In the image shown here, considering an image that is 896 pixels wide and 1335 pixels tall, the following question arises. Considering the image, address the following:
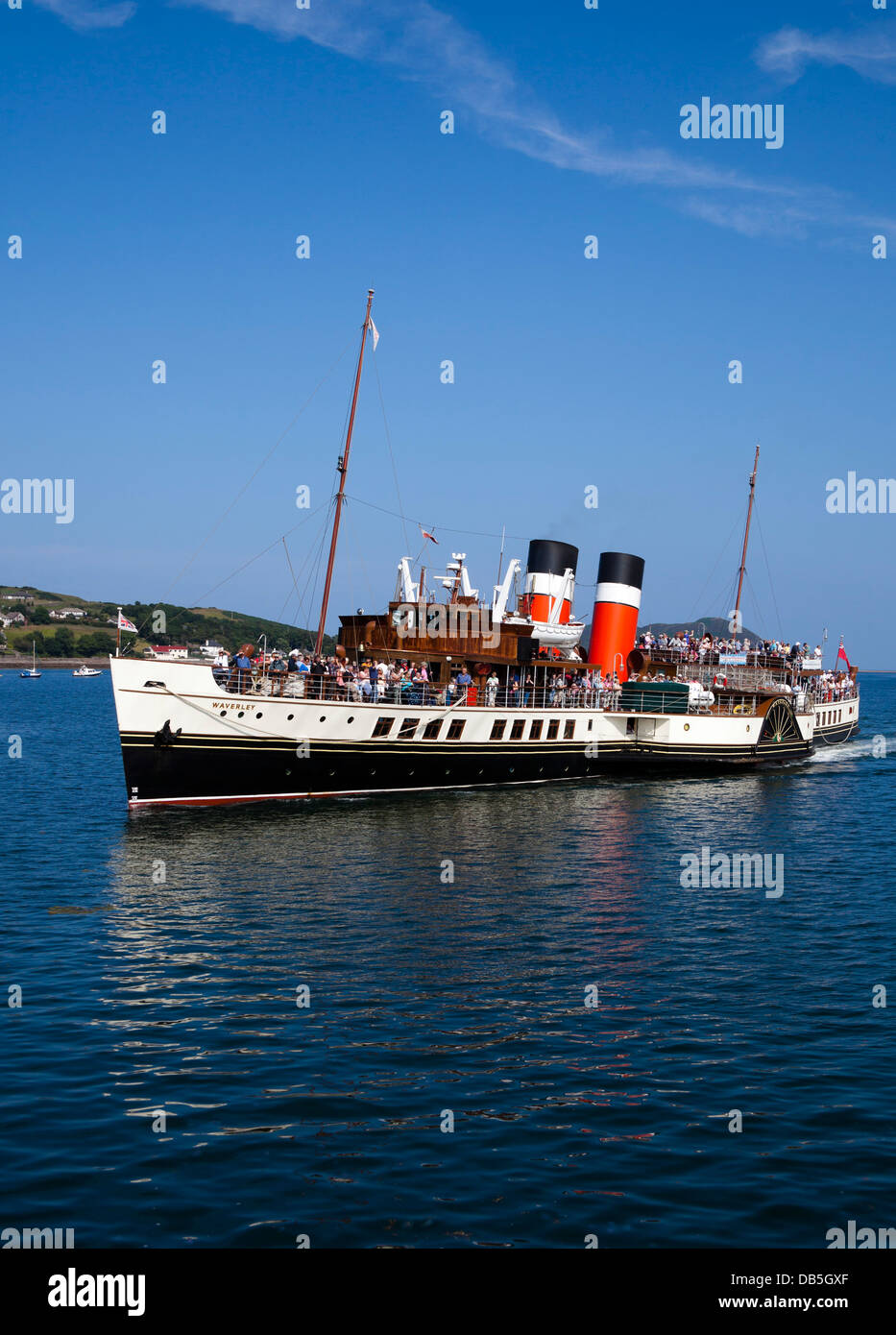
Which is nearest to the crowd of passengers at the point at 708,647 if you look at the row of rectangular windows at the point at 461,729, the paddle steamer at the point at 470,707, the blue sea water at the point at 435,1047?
the paddle steamer at the point at 470,707

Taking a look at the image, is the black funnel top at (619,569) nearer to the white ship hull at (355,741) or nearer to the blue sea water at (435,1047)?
the white ship hull at (355,741)

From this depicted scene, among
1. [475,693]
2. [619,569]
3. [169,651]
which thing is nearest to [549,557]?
[619,569]

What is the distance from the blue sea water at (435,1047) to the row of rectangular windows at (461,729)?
9.70m

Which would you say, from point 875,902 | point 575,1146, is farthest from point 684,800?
point 575,1146

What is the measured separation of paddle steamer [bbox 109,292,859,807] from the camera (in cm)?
3600

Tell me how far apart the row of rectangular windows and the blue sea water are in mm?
9702

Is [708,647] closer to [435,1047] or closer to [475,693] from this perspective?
[475,693]

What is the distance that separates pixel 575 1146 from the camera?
12117 millimetres

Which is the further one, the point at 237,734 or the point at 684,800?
the point at 684,800

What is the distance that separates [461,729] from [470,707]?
1077 millimetres

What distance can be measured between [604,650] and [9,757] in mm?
33139
